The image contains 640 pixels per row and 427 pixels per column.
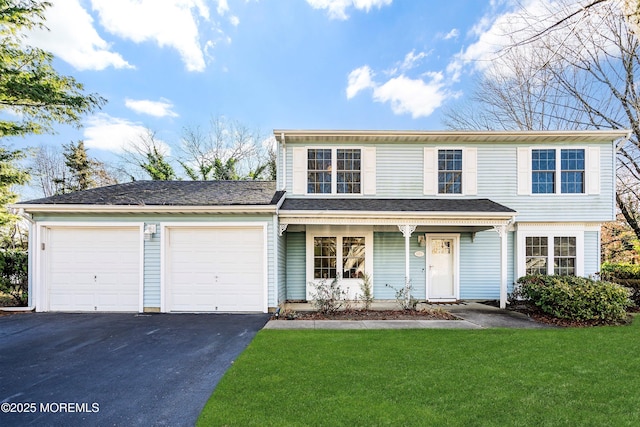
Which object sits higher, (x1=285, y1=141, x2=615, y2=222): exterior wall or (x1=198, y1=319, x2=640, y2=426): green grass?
(x1=285, y1=141, x2=615, y2=222): exterior wall

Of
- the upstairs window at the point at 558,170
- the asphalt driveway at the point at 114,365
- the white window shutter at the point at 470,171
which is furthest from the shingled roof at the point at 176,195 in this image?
the upstairs window at the point at 558,170

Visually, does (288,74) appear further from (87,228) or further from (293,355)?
(293,355)

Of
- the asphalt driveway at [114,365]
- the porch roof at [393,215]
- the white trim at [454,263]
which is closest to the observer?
the asphalt driveway at [114,365]

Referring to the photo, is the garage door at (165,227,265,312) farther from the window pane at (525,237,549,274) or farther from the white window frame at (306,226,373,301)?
the window pane at (525,237,549,274)

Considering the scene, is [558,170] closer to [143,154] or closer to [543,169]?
[543,169]

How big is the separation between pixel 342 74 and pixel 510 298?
13475 mm

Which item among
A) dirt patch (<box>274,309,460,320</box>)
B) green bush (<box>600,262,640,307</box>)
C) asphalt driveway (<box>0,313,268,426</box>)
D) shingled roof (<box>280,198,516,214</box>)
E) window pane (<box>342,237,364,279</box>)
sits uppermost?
shingled roof (<box>280,198,516,214</box>)

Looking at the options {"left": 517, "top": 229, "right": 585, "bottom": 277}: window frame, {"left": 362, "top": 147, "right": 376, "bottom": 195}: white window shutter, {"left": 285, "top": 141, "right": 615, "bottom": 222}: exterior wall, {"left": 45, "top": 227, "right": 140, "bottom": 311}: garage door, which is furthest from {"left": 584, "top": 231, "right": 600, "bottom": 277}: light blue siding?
{"left": 45, "top": 227, "right": 140, "bottom": 311}: garage door

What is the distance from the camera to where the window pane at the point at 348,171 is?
10422 millimetres

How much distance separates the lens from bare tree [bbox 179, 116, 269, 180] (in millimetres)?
24188

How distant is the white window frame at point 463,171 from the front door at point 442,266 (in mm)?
1552

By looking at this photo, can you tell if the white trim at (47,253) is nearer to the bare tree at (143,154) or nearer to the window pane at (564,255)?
the window pane at (564,255)

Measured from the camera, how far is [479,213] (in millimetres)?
8773

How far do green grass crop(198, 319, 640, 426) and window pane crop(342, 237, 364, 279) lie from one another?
13.5ft
